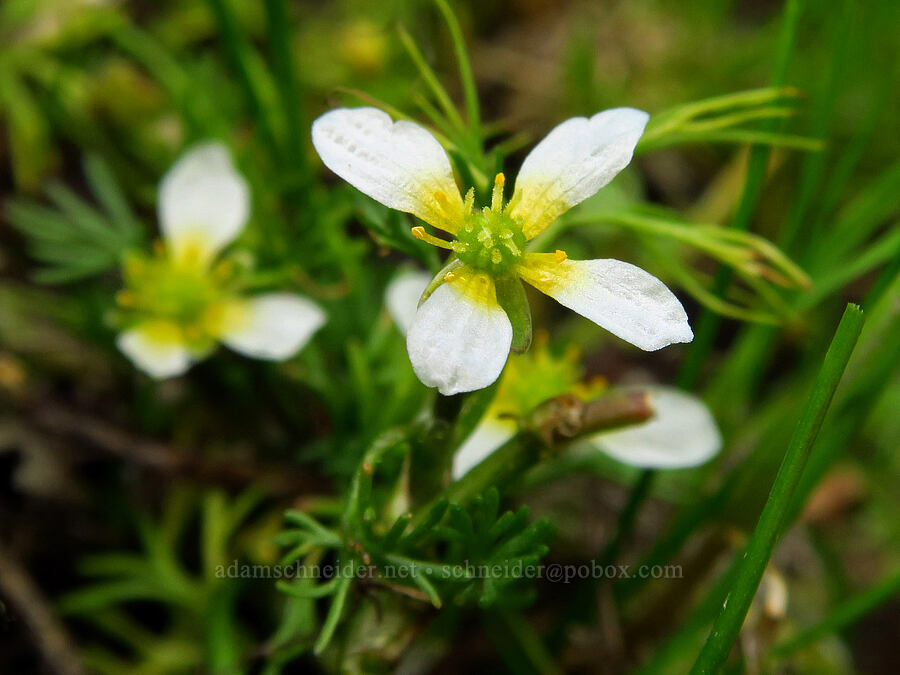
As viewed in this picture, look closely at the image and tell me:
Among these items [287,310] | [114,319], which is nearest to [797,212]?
[287,310]

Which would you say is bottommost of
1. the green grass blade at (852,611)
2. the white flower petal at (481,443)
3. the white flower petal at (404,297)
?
the green grass blade at (852,611)

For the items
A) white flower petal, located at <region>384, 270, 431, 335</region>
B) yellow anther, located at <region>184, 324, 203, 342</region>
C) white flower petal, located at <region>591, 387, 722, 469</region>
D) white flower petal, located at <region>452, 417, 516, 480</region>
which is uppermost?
white flower petal, located at <region>384, 270, 431, 335</region>

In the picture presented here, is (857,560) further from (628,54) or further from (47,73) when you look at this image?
(47,73)

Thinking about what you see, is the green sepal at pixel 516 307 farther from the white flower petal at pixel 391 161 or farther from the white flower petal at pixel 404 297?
the white flower petal at pixel 404 297

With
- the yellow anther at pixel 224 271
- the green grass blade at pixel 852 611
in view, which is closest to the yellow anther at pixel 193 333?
the yellow anther at pixel 224 271

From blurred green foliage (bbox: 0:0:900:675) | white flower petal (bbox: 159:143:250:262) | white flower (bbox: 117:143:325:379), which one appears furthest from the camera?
white flower petal (bbox: 159:143:250:262)

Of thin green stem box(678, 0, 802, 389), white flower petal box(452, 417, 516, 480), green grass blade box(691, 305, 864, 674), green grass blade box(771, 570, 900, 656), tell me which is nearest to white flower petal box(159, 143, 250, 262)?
white flower petal box(452, 417, 516, 480)

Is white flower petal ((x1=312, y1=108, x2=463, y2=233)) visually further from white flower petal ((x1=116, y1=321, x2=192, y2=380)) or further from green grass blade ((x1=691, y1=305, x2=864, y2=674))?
white flower petal ((x1=116, y1=321, x2=192, y2=380))
